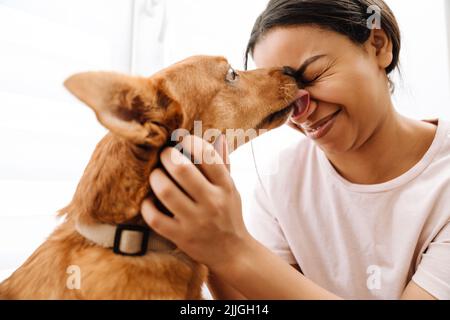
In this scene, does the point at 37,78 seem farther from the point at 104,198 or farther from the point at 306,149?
the point at 306,149

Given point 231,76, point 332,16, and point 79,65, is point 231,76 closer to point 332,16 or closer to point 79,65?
point 332,16

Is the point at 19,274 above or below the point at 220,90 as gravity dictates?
below

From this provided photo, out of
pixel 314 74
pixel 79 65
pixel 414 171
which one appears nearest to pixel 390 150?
pixel 414 171

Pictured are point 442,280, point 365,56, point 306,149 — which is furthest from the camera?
point 306,149

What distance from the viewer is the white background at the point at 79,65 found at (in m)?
1.17

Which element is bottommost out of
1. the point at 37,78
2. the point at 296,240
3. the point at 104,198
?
the point at 296,240

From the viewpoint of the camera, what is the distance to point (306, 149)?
3.92 feet

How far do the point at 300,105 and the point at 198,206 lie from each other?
1.54ft

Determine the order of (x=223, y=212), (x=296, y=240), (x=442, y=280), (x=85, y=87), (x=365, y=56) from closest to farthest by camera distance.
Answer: (x=85, y=87) < (x=223, y=212) < (x=442, y=280) < (x=365, y=56) < (x=296, y=240)

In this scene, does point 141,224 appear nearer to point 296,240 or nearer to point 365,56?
point 296,240

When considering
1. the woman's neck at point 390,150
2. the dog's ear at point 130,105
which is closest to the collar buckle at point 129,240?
the dog's ear at point 130,105

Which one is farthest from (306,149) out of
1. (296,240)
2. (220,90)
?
(220,90)

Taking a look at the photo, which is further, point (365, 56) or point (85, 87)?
point (365, 56)

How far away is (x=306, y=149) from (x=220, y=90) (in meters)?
0.46
